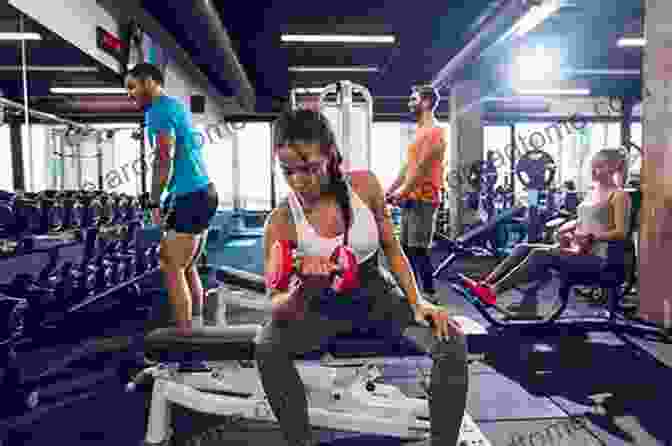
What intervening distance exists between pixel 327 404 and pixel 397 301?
1.59 feet

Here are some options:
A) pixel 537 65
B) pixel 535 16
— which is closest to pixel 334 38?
pixel 535 16

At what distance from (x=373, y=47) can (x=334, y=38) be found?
0.65 m

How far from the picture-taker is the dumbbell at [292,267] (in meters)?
1.02

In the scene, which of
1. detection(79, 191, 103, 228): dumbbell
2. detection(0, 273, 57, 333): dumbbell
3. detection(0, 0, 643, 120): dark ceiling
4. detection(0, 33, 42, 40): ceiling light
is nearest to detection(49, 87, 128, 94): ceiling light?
detection(0, 0, 643, 120): dark ceiling

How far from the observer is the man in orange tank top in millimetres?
2693

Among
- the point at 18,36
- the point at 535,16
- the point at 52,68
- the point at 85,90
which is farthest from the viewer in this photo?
the point at 85,90

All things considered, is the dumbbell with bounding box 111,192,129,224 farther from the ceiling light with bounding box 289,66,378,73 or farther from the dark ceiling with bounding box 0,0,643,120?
the ceiling light with bounding box 289,66,378,73

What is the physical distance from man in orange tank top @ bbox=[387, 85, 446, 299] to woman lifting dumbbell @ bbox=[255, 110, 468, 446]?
1445 millimetres

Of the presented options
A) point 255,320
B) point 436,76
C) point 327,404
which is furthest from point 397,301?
point 436,76

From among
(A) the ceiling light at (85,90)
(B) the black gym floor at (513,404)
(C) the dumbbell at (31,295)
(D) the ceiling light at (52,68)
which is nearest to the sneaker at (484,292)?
(B) the black gym floor at (513,404)

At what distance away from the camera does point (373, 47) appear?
6.30 meters

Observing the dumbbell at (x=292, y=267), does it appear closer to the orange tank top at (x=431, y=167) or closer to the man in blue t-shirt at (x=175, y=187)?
the man in blue t-shirt at (x=175, y=187)

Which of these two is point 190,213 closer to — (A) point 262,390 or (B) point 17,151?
(A) point 262,390

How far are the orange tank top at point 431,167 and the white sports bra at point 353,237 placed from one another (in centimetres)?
152
